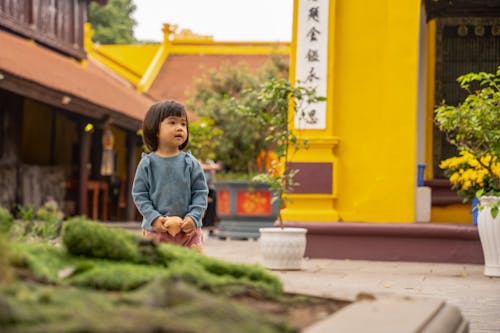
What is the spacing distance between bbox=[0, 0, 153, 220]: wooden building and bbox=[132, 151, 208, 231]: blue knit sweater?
24.2ft

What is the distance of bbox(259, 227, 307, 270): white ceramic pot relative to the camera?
812 centimetres

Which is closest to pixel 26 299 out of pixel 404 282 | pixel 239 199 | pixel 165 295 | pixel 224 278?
pixel 165 295

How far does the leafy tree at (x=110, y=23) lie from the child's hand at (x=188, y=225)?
32103 mm

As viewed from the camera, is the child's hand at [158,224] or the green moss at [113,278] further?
the child's hand at [158,224]

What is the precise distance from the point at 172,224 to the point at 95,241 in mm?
1698

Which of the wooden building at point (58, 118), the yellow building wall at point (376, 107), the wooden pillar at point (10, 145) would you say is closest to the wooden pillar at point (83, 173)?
the wooden building at point (58, 118)

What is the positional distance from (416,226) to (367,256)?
23.3 inches

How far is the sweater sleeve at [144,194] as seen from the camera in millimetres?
4485

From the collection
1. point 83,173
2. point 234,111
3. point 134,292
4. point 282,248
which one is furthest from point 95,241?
point 83,173

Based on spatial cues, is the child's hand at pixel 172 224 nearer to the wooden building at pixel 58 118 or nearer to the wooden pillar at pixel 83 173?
the wooden building at pixel 58 118

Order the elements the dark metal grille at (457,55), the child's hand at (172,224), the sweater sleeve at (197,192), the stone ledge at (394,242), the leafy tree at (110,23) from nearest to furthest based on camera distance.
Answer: the child's hand at (172,224), the sweater sleeve at (197,192), the stone ledge at (394,242), the dark metal grille at (457,55), the leafy tree at (110,23)

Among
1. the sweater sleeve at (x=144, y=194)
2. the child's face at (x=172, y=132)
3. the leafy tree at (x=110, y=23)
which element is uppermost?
the leafy tree at (x=110, y=23)

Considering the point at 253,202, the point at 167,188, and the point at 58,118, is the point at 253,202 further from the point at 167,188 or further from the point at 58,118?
the point at 167,188

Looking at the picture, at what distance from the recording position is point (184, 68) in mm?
25672
